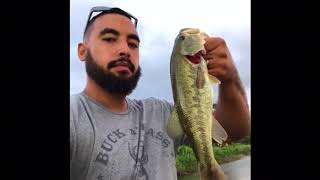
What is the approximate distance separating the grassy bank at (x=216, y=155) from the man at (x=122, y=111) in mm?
56

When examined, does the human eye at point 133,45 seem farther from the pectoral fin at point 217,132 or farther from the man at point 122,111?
the pectoral fin at point 217,132

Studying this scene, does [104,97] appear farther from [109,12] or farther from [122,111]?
[109,12]

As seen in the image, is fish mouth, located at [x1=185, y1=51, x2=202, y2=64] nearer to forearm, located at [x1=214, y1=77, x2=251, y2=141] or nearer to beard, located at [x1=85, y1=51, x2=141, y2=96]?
forearm, located at [x1=214, y1=77, x2=251, y2=141]

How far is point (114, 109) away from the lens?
658 centimetres

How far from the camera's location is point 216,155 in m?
6.44

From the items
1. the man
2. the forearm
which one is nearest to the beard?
the man

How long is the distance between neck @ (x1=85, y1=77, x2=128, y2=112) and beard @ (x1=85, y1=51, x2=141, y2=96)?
24 mm

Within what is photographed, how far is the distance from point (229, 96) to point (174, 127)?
1.58 feet

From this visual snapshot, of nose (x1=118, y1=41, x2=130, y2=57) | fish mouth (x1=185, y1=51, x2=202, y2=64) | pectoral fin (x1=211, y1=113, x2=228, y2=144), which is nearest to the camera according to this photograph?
fish mouth (x1=185, y1=51, x2=202, y2=64)

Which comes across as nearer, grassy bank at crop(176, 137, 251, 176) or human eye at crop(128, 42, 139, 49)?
grassy bank at crop(176, 137, 251, 176)

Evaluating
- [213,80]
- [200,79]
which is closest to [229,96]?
[213,80]

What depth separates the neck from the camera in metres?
6.58

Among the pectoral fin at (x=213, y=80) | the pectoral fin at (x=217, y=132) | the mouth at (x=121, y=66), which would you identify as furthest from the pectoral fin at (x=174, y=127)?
the mouth at (x=121, y=66)
